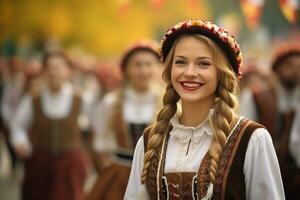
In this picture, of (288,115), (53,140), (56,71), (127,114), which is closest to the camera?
(127,114)

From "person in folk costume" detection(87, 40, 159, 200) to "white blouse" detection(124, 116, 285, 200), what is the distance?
7.06 ft

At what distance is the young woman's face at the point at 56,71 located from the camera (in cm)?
735

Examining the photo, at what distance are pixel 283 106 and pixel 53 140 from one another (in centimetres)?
228

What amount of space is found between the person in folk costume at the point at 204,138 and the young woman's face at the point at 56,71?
3.88m

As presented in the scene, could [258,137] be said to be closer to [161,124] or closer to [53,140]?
[161,124]

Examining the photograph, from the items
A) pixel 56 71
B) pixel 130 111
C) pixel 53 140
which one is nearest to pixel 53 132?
pixel 53 140

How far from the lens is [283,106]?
23.0 feet

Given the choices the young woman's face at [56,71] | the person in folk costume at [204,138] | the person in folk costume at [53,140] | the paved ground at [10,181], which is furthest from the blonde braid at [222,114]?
the paved ground at [10,181]

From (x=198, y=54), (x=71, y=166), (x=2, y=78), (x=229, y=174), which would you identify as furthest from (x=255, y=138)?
(x=2, y=78)

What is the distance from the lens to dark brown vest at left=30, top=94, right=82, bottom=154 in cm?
726

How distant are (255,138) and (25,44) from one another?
818 inches

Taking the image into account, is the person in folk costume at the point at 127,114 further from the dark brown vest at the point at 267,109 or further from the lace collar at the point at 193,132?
the lace collar at the point at 193,132

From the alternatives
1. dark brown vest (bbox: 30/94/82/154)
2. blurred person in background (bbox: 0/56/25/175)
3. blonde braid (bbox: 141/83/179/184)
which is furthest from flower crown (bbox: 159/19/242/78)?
blurred person in background (bbox: 0/56/25/175)

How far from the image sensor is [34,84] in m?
10.4
